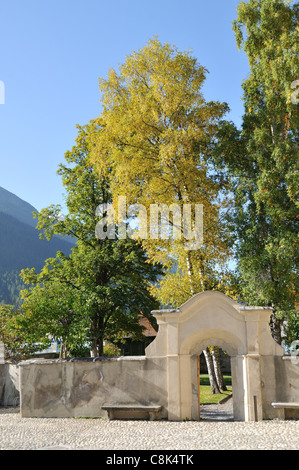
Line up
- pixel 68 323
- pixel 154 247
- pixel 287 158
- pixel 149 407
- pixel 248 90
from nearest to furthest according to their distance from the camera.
→ pixel 149 407
pixel 287 158
pixel 248 90
pixel 154 247
pixel 68 323

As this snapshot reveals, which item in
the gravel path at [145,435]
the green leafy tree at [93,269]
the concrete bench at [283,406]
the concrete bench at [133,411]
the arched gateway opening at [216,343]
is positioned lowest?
the gravel path at [145,435]

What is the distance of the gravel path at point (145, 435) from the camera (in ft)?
33.1

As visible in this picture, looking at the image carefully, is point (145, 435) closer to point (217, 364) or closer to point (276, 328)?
point (276, 328)

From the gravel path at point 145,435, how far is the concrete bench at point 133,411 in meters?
0.30

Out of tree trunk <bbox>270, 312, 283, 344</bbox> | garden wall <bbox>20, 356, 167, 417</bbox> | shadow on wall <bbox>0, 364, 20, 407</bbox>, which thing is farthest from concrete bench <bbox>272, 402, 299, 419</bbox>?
shadow on wall <bbox>0, 364, 20, 407</bbox>

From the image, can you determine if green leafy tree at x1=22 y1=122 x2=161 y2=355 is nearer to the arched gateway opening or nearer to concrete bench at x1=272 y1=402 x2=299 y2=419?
the arched gateway opening

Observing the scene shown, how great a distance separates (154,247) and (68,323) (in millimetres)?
5640

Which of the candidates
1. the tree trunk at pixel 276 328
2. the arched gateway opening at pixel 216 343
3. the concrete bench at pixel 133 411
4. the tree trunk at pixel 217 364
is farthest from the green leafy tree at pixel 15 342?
the tree trunk at pixel 276 328

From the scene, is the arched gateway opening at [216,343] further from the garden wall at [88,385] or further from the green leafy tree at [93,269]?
the green leafy tree at [93,269]

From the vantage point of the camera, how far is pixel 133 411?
14.3m

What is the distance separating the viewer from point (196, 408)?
14.3m
